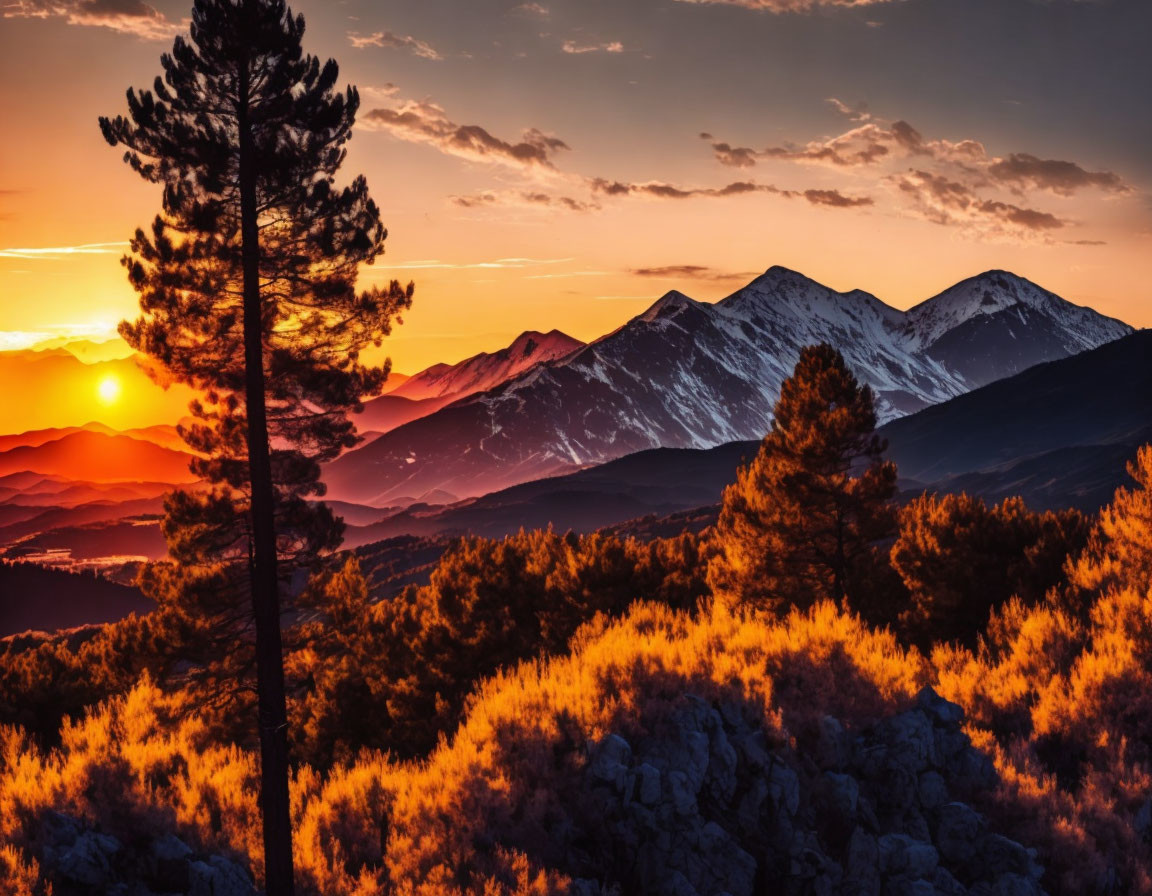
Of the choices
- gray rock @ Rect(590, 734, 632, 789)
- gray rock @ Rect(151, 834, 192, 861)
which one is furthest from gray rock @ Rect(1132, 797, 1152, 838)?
gray rock @ Rect(151, 834, 192, 861)

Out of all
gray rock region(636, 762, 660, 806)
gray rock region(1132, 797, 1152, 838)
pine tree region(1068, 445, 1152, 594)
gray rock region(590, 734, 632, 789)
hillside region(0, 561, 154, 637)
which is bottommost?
hillside region(0, 561, 154, 637)

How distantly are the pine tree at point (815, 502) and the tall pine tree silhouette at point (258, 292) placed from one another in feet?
47.6

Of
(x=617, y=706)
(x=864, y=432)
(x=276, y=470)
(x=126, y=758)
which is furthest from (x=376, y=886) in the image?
(x=864, y=432)

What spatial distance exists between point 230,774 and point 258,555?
11.5 ft

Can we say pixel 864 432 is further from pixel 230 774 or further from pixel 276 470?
pixel 230 774

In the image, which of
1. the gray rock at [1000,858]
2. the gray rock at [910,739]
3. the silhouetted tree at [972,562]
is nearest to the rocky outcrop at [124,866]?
the gray rock at [910,739]

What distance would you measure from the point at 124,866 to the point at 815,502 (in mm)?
20170

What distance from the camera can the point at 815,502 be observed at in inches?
977

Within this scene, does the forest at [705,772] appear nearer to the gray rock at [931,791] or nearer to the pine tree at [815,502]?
the gray rock at [931,791]

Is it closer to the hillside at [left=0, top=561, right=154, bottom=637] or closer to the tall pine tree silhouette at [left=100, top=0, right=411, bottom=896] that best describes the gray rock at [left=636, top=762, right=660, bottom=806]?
the tall pine tree silhouette at [left=100, top=0, right=411, bottom=896]

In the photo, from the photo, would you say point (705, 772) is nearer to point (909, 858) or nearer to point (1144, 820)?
point (909, 858)

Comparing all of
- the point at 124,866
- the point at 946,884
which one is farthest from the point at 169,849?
the point at 946,884

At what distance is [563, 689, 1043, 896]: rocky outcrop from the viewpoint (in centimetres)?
1037

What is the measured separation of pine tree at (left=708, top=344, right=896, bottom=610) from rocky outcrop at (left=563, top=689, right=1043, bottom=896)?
13.1m
